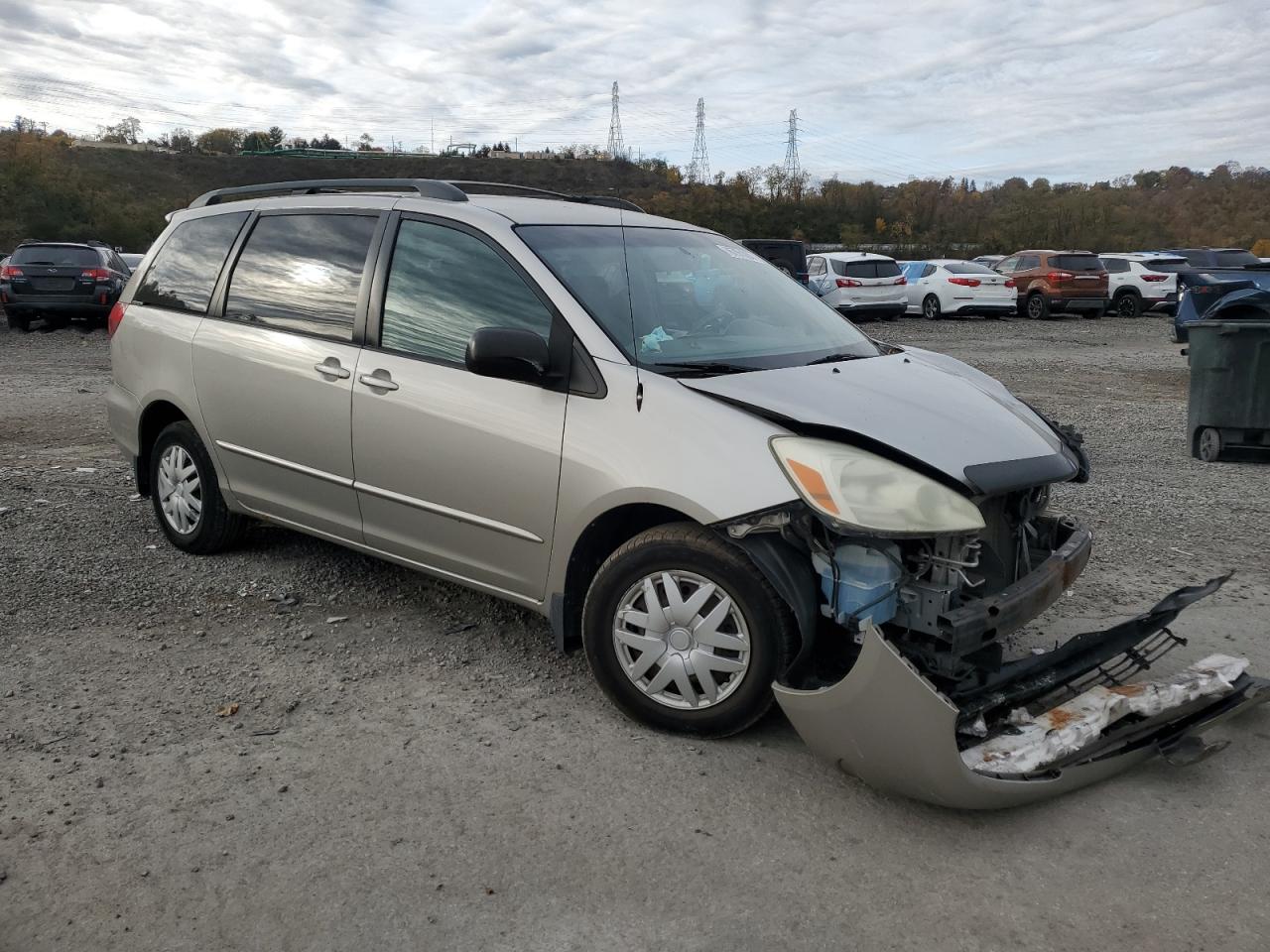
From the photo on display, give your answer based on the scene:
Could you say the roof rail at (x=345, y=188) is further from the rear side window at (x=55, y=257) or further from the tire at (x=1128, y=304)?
the tire at (x=1128, y=304)

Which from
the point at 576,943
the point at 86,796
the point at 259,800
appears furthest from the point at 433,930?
the point at 86,796

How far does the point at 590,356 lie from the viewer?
3713 mm

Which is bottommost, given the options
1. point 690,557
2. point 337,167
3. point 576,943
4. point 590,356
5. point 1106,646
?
point 576,943

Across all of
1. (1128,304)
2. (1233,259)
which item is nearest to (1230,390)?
(1233,259)

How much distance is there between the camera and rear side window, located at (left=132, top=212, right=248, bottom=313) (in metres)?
5.18

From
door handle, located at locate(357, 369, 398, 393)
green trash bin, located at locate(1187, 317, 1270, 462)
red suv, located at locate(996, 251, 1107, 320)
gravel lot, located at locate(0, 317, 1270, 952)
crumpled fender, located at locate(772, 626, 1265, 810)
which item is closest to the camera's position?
gravel lot, located at locate(0, 317, 1270, 952)

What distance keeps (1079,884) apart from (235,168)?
9440cm

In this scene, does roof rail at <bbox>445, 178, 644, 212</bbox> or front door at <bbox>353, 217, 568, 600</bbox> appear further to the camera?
roof rail at <bbox>445, 178, 644, 212</bbox>

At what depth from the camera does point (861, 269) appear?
23.7m

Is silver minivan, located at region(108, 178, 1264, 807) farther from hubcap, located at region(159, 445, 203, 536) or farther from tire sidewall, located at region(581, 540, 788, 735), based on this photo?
hubcap, located at region(159, 445, 203, 536)

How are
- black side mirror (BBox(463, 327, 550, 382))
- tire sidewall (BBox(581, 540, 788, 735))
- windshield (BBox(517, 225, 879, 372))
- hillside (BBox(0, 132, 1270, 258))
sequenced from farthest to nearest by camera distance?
hillside (BBox(0, 132, 1270, 258)) → windshield (BBox(517, 225, 879, 372)) → black side mirror (BBox(463, 327, 550, 382)) → tire sidewall (BBox(581, 540, 788, 735))

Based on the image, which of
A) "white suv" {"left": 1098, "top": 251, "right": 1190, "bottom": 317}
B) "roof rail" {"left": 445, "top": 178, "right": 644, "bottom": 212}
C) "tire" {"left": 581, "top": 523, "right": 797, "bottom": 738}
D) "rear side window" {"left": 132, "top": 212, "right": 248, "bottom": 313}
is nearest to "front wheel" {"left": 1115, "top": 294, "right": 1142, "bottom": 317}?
"white suv" {"left": 1098, "top": 251, "right": 1190, "bottom": 317}

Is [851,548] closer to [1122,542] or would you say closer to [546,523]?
[546,523]

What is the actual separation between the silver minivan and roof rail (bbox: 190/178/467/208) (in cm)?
2
